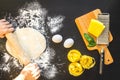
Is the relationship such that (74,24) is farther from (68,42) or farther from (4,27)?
(4,27)

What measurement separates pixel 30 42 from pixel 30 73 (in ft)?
0.35

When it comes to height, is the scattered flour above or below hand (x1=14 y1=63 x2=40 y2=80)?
above

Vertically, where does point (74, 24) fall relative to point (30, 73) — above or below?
above

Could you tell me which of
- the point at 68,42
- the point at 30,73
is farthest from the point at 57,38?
the point at 30,73

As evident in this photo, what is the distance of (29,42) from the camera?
1058 millimetres

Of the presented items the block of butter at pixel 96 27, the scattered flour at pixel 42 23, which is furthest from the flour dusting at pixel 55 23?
the block of butter at pixel 96 27

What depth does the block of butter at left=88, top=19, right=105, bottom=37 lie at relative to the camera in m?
1.01

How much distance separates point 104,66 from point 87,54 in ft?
0.23

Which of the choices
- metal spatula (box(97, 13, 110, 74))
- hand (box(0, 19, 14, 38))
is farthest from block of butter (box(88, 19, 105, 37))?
hand (box(0, 19, 14, 38))

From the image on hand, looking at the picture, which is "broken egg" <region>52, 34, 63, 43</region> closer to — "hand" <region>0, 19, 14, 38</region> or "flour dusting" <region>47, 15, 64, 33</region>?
"flour dusting" <region>47, 15, 64, 33</region>

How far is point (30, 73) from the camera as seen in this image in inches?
40.8

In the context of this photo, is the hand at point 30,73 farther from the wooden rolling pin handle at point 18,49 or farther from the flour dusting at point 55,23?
the flour dusting at point 55,23

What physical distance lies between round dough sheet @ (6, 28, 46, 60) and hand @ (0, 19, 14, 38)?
0.08ft

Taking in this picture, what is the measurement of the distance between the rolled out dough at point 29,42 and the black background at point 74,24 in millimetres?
48
